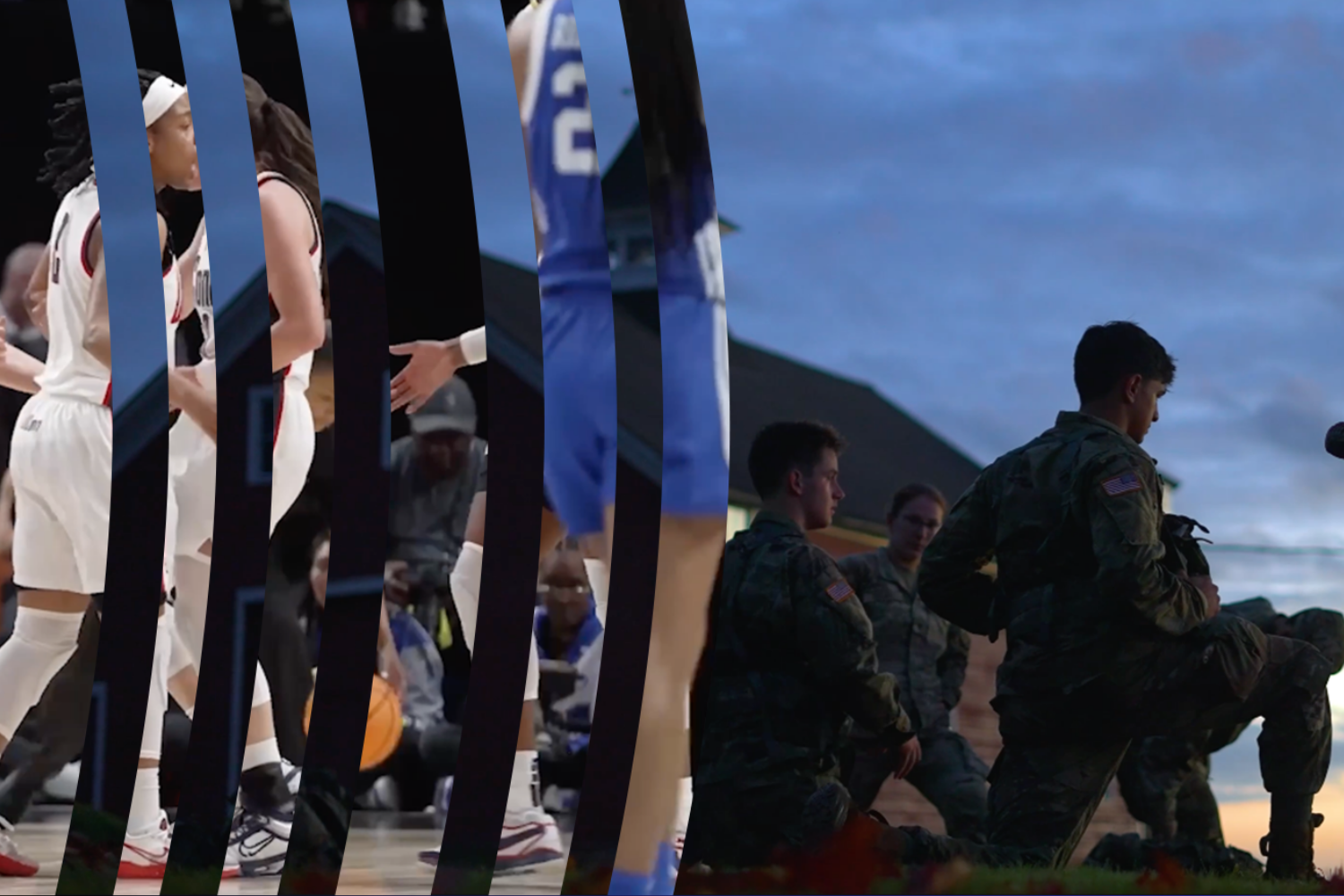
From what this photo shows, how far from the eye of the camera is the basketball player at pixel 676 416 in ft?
11.6

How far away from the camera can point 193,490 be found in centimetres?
437

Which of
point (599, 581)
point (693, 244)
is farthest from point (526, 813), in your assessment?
point (693, 244)

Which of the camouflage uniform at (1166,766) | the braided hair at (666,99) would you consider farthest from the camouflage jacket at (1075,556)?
the camouflage uniform at (1166,766)

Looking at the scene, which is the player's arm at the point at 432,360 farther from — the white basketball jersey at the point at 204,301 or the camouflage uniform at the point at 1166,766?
the camouflage uniform at the point at 1166,766

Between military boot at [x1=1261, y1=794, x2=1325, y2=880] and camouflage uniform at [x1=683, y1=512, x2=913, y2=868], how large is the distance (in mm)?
1139

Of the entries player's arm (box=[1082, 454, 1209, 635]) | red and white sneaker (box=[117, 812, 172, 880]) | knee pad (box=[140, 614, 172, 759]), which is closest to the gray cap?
knee pad (box=[140, 614, 172, 759])

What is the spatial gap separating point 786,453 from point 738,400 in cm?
1262

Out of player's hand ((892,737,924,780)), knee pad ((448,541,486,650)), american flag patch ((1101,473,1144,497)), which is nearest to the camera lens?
american flag patch ((1101,473,1144,497))

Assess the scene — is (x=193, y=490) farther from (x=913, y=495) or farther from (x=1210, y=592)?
(x=913, y=495)

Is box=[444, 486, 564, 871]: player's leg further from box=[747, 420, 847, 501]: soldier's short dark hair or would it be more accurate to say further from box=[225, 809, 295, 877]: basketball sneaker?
box=[747, 420, 847, 501]: soldier's short dark hair

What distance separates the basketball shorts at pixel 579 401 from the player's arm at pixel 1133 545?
56.4 inches

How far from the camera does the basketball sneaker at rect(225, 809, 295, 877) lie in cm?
429

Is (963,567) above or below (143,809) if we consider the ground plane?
above

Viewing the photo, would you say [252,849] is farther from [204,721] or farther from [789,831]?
[204,721]
